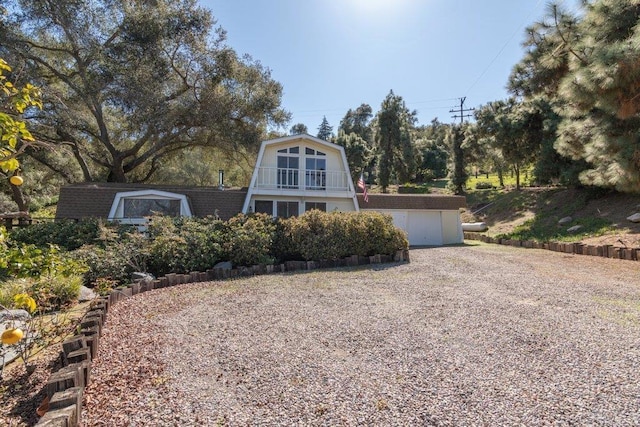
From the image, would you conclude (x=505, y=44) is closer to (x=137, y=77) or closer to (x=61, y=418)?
(x=137, y=77)

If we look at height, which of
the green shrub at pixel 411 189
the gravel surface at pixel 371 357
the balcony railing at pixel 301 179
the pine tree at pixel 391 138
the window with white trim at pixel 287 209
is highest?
the pine tree at pixel 391 138

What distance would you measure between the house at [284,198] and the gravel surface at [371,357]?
6373 millimetres

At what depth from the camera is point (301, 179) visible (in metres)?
16.0

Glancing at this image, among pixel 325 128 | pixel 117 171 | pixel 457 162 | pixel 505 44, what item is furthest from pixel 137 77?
pixel 325 128

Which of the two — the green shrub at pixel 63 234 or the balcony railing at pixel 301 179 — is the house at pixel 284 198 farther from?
the green shrub at pixel 63 234

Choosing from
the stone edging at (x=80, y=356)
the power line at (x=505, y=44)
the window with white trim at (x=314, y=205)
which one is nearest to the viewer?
the stone edging at (x=80, y=356)

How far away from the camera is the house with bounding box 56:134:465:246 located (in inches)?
492

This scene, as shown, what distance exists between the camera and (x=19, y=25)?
1489 cm

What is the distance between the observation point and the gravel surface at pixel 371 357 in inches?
119

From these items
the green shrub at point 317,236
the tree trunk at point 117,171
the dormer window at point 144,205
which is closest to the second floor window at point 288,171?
the dormer window at point 144,205

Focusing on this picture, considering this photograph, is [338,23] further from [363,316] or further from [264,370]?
[264,370]

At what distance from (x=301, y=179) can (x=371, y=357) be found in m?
12.5

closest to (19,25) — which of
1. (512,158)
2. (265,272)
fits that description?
(265,272)

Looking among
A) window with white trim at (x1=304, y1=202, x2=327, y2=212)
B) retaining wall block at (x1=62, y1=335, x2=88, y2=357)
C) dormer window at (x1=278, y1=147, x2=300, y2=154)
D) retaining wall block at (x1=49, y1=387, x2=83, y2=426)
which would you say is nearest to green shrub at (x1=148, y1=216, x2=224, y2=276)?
retaining wall block at (x1=62, y1=335, x2=88, y2=357)
